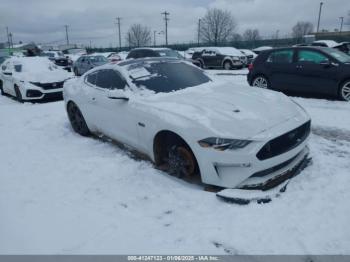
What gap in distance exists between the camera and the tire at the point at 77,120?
6.03 m

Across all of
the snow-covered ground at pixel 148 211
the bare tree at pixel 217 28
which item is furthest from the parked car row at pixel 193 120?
the bare tree at pixel 217 28

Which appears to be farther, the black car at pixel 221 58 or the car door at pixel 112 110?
the black car at pixel 221 58

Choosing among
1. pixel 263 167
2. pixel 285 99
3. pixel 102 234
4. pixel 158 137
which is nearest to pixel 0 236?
pixel 102 234

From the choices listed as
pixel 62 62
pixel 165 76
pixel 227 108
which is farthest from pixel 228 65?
pixel 227 108

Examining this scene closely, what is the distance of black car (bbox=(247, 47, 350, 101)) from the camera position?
320 inches

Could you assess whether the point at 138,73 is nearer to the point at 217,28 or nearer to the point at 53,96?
the point at 53,96

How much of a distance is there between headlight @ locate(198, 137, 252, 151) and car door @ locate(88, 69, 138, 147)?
139cm

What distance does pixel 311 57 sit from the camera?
866cm

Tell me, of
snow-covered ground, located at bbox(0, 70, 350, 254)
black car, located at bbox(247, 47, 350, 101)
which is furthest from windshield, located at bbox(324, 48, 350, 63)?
snow-covered ground, located at bbox(0, 70, 350, 254)

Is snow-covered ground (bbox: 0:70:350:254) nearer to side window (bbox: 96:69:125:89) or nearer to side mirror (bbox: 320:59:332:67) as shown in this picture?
side window (bbox: 96:69:125:89)

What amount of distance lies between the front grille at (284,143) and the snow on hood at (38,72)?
29.5ft

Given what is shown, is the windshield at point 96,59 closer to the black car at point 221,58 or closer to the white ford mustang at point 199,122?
the black car at point 221,58

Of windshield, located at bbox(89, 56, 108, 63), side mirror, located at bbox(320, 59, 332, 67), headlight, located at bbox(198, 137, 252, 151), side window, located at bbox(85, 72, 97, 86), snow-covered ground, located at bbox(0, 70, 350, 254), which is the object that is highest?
side mirror, located at bbox(320, 59, 332, 67)

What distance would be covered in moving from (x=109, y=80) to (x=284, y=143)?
9.87ft
